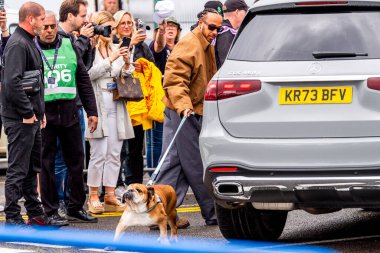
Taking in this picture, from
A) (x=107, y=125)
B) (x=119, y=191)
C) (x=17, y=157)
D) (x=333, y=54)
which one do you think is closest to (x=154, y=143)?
(x=119, y=191)

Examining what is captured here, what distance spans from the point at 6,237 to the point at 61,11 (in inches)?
111

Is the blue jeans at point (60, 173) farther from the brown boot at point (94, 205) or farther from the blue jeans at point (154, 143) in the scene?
the blue jeans at point (154, 143)

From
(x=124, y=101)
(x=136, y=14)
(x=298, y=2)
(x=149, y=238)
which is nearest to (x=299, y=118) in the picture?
(x=298, y=2)

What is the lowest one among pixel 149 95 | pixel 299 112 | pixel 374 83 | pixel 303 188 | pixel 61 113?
pixel 149 95

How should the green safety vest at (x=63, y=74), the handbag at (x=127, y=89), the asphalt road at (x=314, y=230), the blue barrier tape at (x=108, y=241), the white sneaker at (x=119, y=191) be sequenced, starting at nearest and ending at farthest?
the blue barrier tape at (x=108, y=241) → the asphalt road at (x=314, y=230) → the green safety vest at (x=63, y=74) → the handbag at (x=127, y=89) → the white sneaker at (x=119, y=191)

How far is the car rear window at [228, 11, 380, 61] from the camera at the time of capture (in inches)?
299

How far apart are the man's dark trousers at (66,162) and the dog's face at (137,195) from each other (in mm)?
1870

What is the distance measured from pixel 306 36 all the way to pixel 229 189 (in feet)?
3.83

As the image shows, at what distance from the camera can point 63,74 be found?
10.3m

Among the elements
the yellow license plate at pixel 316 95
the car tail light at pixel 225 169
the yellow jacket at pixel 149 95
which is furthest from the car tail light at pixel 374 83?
the yellow jacket at pixel 149 95

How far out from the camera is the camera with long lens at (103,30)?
11.1m

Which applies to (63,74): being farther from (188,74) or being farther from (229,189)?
(229,189)

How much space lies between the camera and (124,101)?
37.6 ft

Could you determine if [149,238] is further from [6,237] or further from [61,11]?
[61,11]
